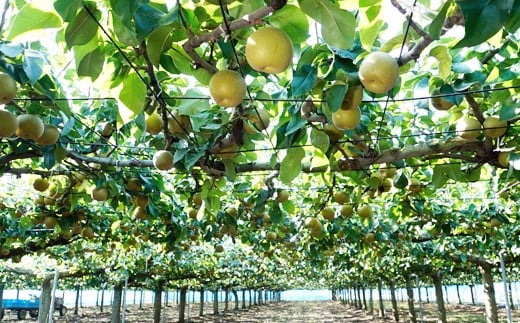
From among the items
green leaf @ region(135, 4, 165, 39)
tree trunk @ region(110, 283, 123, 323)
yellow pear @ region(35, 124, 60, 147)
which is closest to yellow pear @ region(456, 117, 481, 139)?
green leaf @ region(135, 4, 165, 39)

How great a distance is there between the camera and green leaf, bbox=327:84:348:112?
1913 millimetres

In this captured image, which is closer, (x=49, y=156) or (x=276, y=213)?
(x=49, y=156)

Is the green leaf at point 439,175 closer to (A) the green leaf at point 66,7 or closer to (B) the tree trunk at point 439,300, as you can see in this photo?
(A) the green leaf at point 66,7

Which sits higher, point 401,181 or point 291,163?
point 401,181

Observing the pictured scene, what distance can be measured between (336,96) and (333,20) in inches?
19.4

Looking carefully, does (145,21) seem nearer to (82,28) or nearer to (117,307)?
(82,28)

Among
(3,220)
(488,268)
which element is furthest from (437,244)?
(3,220)

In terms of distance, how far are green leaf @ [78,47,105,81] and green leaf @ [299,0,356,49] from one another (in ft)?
2.64

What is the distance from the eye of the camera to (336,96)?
76.0 inches

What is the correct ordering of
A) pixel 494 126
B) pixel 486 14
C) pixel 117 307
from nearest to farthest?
pixel 486 14 < pixel 494 126 < pixel 117 307

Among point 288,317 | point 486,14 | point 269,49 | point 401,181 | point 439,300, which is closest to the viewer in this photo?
point 486,14

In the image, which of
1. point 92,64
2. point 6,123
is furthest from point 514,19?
point 6,123

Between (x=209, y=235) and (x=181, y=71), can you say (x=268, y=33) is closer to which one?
(x=181, y=71)

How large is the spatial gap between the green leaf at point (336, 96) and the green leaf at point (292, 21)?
0.32m
